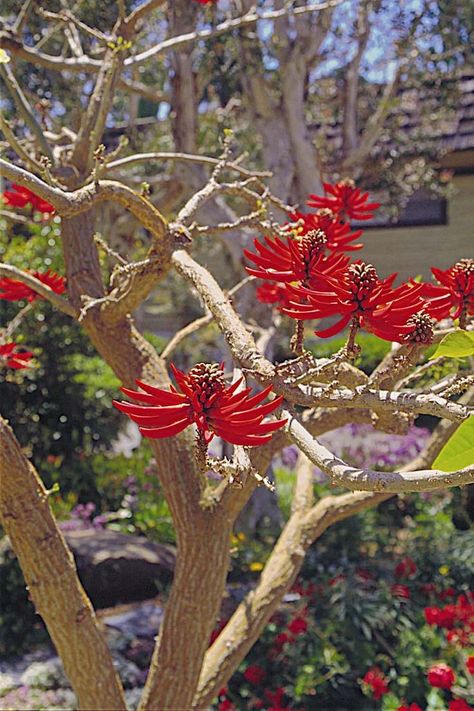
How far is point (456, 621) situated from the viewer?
379 centimetres

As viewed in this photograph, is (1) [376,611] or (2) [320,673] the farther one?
(1) [376,611]

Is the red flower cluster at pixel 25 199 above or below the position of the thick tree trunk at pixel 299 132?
below

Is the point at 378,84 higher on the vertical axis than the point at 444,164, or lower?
higher

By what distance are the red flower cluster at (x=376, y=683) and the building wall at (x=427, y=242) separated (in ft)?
23.6

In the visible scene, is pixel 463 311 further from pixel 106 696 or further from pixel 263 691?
pixel 263 691

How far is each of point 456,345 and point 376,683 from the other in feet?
9.14

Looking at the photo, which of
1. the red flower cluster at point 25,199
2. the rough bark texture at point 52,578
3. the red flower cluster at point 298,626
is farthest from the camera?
the red flower cluster at point 298,626

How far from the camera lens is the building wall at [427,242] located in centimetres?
1041

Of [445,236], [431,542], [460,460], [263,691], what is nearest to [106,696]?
[263,691]

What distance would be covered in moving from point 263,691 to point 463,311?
9.01 feet

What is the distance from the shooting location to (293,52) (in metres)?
5.23

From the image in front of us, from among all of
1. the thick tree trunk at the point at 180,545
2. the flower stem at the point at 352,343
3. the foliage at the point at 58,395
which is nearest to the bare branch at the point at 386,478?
the flower stem at the point at 352,343

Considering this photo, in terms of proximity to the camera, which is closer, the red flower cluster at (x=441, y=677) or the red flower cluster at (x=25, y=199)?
the red flower cluster at (x=25, y=199)

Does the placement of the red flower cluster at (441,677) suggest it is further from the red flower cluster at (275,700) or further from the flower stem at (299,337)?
the flower stem at (299,337)
